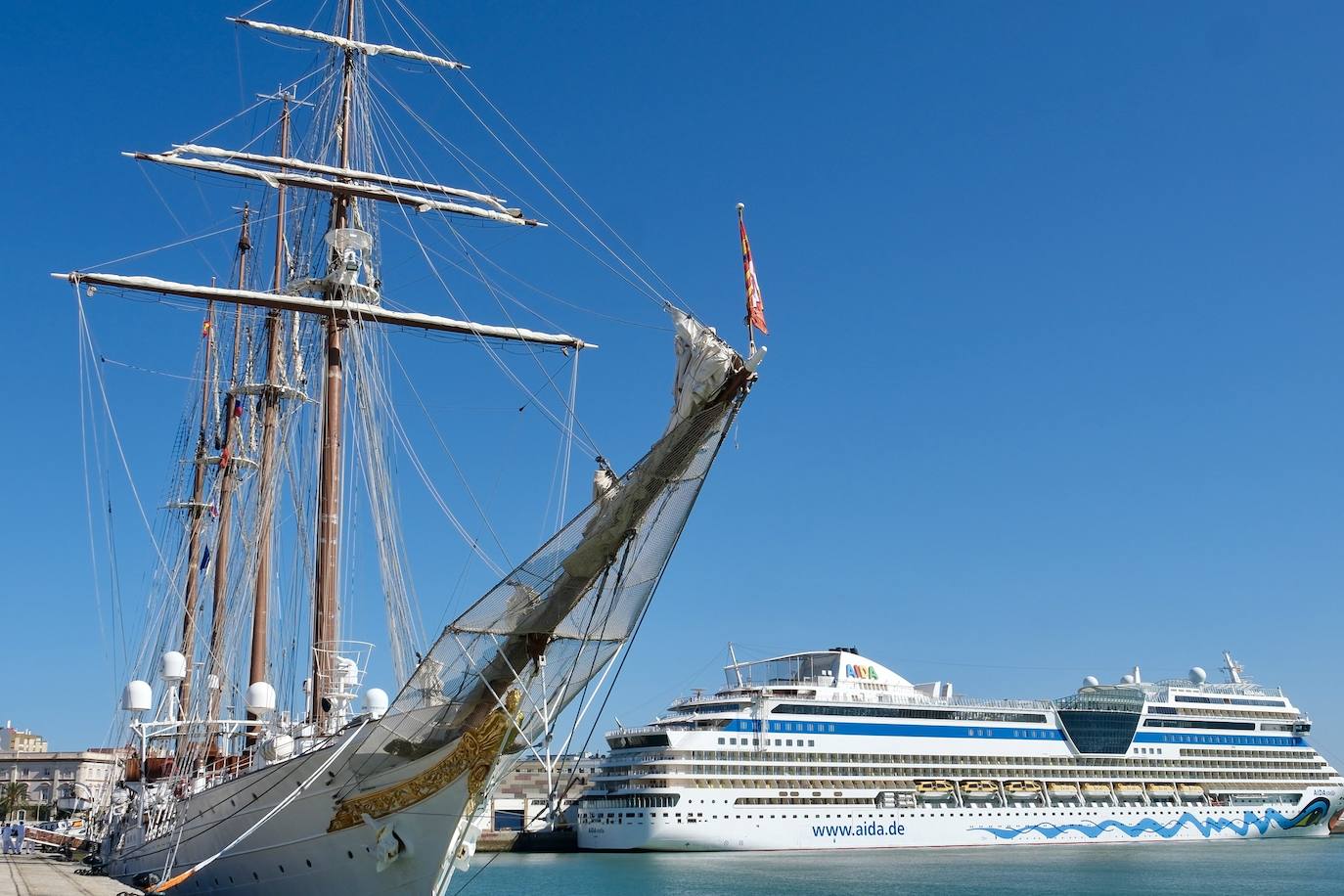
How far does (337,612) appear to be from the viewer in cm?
2912

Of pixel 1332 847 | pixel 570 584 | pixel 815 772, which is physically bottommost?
pixel 1332 847

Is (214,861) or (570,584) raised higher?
(570,584)

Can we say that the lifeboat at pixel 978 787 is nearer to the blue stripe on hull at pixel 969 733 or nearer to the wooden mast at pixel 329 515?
the blue stripe on hull at pixel 969 733

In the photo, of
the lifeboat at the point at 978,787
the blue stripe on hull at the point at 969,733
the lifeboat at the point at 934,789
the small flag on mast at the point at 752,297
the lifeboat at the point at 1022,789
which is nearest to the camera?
the small flag on mast at the point at 752,297

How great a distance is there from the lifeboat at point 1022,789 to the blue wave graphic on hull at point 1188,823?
2.18 meters

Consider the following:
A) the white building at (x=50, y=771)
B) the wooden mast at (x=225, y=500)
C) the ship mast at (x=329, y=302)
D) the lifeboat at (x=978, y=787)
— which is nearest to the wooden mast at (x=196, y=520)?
the wooden mast at (x=225, y=500)

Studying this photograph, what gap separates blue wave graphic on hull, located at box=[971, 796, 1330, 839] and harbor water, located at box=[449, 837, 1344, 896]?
4.33 m

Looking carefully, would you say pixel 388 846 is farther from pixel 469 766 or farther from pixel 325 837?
pixel 469 766

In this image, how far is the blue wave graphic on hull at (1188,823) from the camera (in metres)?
81.7

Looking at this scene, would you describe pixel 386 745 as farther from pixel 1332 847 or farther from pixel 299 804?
pixel 1332 847

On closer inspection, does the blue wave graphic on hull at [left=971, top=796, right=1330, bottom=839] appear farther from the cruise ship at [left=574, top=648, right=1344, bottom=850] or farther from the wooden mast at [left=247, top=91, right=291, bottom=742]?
the wooden mast at [left=247, top=91, right=291, bottom=742]

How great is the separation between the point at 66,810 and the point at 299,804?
342ft

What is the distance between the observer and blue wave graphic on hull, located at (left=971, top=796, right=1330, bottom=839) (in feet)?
268

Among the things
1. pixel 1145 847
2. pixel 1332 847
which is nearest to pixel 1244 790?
pixel 1332 847
